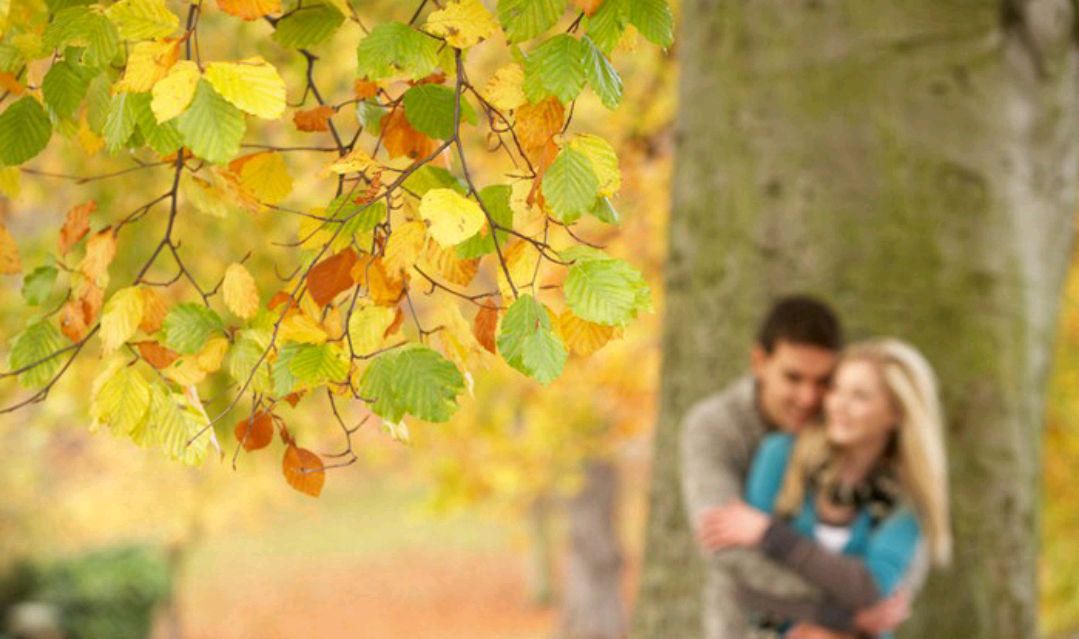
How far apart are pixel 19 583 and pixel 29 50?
14462 mm

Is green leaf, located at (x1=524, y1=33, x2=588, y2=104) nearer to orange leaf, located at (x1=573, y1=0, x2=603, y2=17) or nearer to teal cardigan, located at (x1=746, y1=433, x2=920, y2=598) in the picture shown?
orange leaf, located at (x1=573, y1=0, x2=603, y2=17)

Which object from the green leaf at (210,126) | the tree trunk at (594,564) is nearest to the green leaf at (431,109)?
the green leaf at (210,126)

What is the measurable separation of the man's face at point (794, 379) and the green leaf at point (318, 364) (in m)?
2.50

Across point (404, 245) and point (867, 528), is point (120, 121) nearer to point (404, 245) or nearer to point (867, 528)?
point (404, 245)

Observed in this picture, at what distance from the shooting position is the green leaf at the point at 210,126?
1.49m

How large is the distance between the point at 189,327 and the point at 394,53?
0.48 m

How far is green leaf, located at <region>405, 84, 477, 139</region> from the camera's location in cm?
176

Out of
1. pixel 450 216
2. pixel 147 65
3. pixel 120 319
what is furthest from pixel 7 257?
pixel 450 216

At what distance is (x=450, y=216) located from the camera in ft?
5.11

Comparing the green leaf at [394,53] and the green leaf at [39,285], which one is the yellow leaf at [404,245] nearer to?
the green leaf at [394,53]

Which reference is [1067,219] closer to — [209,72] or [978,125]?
[978,125]

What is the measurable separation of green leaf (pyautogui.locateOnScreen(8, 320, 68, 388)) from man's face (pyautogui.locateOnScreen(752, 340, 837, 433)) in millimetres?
2477

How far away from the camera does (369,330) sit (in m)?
1.71

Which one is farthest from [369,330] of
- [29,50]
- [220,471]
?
[220,471]
